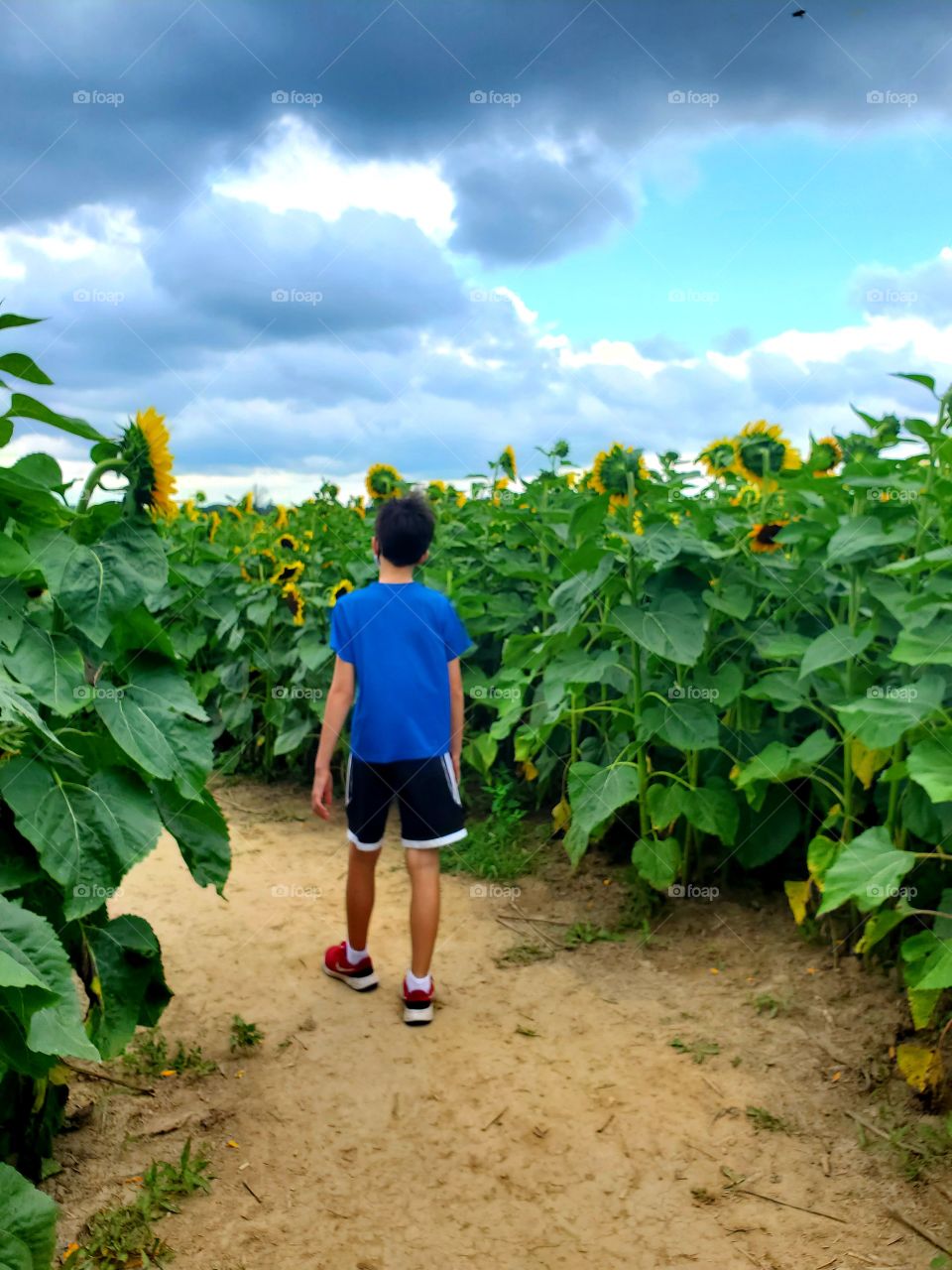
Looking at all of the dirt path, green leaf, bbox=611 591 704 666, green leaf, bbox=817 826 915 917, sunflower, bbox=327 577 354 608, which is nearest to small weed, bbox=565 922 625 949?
the dirt path

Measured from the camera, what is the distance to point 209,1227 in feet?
8.69

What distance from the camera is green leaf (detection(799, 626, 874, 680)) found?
352 centimetres

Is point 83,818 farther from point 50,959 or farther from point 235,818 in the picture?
point 235,818

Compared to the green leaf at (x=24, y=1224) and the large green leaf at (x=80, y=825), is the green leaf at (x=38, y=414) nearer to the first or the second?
the large green leaf at (x=80, y=825)

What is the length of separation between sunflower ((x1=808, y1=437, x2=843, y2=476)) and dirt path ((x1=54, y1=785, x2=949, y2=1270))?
66.7 inches

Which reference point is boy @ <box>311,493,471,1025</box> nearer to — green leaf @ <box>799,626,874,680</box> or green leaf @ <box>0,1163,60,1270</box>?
green leaf @ <box>799,626,874,680</box>

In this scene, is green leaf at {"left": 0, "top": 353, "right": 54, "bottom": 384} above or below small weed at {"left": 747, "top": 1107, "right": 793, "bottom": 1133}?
above

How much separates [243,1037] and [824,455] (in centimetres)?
279

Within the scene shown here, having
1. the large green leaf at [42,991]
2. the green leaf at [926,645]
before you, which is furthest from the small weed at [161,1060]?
the green leaf at [926,645]

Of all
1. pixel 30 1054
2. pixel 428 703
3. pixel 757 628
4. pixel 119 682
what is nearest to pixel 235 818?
pixel 428 703

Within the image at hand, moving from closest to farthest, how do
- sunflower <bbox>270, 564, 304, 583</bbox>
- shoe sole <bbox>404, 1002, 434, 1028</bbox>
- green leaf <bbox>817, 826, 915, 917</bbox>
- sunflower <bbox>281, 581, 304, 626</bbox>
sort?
green leaf <bbox>817, 826, 915, 917</bbox>
shoe sole <bbox>404, 1002, 434, 1028</bbox>
sunflower <bbox>281, 581, 304, 626</bbox>
sunflower <bbox>270, 564, 304, 583</bbox>

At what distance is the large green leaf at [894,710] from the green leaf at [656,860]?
3.53 ft

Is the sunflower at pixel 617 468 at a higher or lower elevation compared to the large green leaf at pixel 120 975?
higher

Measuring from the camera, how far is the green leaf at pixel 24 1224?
1.66 m
